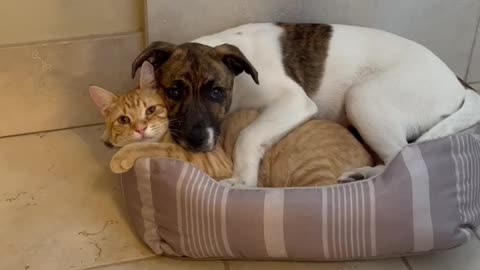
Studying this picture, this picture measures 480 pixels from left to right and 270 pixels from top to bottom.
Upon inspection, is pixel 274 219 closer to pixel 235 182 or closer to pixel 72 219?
pixel 235 182

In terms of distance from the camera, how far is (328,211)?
4.98 feet

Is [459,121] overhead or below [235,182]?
overhead

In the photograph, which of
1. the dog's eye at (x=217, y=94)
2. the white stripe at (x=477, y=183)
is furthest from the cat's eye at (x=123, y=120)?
the white stripe at (x=477, y=183)

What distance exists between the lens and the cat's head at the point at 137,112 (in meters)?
1.66

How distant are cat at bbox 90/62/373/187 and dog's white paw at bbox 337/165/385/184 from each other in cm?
2

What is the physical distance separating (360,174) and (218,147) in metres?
0.34

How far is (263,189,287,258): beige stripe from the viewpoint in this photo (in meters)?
1.52

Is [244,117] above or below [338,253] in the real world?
above

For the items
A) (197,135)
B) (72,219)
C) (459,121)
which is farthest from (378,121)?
(72,219)

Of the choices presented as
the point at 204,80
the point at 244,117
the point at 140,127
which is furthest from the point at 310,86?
the point at 140,127

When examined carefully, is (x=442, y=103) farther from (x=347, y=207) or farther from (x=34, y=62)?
(x=34, y=62)

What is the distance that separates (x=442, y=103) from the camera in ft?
5.85

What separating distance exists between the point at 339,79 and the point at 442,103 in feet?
0.87

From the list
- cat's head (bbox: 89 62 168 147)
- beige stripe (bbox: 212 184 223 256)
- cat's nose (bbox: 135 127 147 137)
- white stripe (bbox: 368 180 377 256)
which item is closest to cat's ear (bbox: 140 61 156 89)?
cat's head (bbox: 89 62 168 147)
